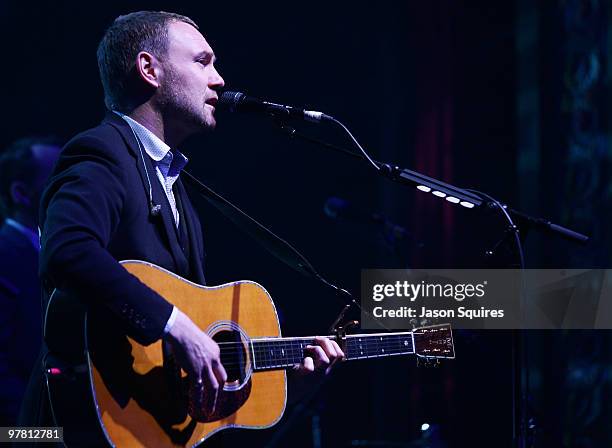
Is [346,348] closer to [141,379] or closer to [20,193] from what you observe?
[141,379]

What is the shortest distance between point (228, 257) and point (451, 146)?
2014 mm

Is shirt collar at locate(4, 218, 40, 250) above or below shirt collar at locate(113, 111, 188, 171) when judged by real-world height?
below

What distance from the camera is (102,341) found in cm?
220

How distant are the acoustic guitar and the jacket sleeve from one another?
0.10 meters

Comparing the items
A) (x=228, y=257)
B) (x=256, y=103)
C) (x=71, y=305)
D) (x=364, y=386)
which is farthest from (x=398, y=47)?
(x=71, y=305)

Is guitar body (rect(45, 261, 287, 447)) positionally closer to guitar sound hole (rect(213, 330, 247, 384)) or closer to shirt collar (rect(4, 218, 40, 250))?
guitar sound hole (rect(213, 330, 247, 384))

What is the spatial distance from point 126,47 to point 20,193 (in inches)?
66.1

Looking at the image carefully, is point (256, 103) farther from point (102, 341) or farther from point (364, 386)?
point (364, 386)

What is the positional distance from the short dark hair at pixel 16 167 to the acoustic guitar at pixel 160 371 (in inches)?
78.5

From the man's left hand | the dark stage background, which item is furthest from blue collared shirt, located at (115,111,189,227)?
the dark stage background

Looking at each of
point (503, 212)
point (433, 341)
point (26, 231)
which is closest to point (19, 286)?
point (26, 231)

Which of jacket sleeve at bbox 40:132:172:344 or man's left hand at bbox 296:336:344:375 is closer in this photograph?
jacket sleeve at bbox 40:132:172:344

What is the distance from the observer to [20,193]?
13.8ft

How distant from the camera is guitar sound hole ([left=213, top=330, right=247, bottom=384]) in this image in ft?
8.44
